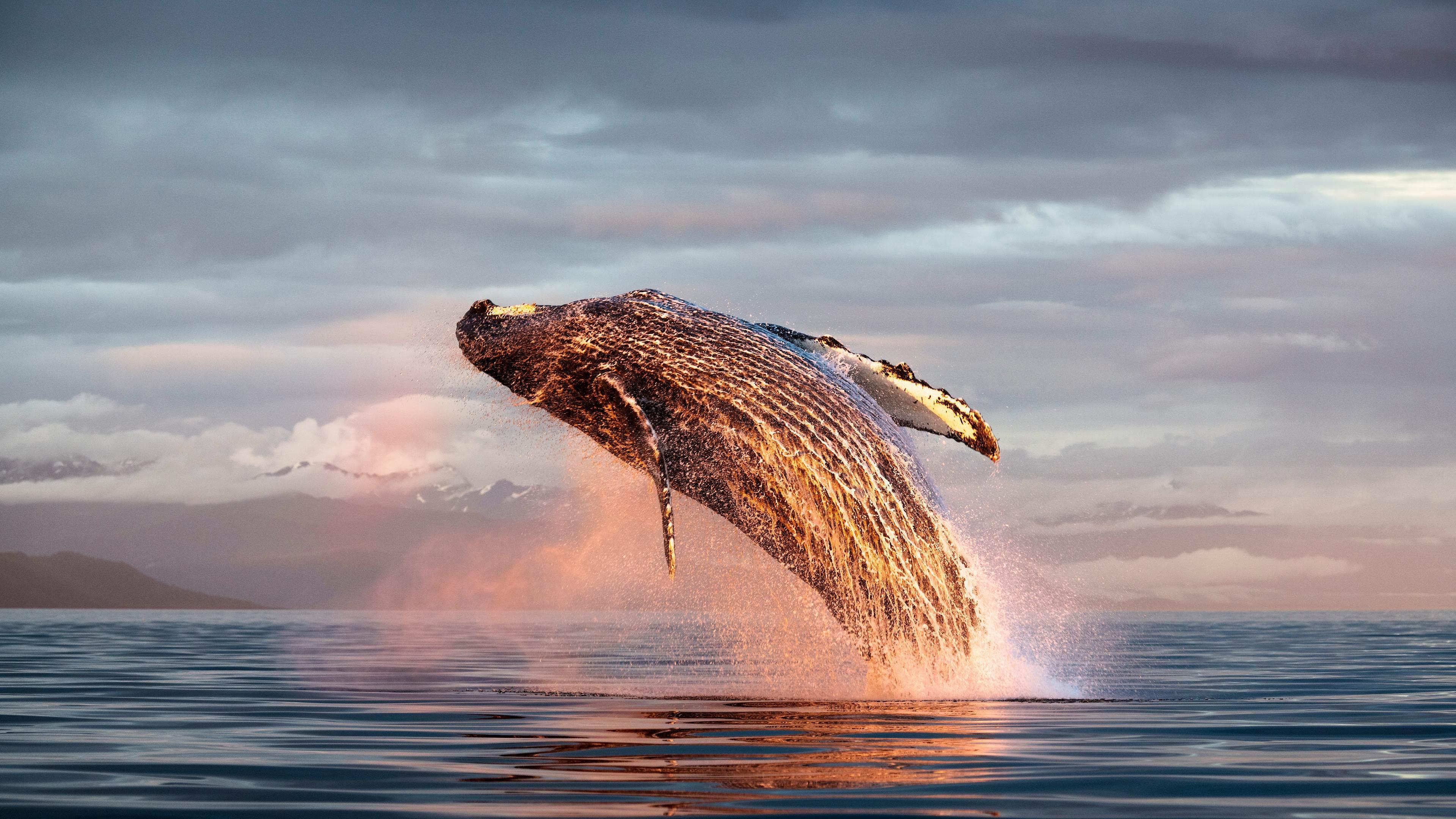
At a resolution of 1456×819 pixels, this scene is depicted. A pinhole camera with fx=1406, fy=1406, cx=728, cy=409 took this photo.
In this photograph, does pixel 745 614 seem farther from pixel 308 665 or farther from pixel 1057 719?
pixel 308 665

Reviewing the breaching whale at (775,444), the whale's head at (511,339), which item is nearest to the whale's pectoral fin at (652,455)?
the breaching whale at (775,444)

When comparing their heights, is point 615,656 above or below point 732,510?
below

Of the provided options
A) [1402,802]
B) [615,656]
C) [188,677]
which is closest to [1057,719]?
[1402,802]

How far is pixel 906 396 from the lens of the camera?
19.5 metres

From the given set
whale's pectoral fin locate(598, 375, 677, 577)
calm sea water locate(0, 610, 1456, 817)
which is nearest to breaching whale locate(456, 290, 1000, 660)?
whale's pectoral fin locate(598, 375, 677, 577)

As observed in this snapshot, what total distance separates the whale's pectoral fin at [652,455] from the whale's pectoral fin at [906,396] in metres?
2.60

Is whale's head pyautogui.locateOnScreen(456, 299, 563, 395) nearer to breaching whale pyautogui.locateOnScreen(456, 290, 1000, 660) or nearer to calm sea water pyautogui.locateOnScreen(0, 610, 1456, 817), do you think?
breaching whale pyautogui.locateOnScreen(456, 290, 1000, 660)

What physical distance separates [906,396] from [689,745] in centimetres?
810

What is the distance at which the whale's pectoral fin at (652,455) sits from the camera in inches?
661

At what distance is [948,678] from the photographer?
18031mm

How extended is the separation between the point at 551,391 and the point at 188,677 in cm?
1027

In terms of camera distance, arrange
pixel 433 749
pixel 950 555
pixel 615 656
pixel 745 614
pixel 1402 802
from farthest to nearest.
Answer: pixel 615 656, pixel 745 614, pixel 950 555, pixel 433 749, pixel 1402 802

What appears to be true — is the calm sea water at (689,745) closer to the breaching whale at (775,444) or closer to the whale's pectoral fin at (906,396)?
the breaching whale at (775,444)

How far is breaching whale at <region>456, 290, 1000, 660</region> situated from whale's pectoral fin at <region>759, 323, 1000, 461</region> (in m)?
0.49
